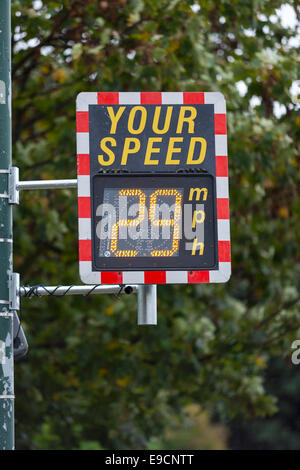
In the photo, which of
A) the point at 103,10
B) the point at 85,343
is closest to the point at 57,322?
the point at 85,343

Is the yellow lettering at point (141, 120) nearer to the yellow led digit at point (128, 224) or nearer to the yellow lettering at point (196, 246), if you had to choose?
the yellow led digit at point (128, 224)

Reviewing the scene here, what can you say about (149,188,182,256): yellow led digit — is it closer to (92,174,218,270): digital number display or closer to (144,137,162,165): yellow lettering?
(92,174,218,270): digital number display

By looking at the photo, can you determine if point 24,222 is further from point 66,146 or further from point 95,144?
point 95,144

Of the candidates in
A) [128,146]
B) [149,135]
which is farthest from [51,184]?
[149,135]

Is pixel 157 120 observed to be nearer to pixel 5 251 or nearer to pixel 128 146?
pixel 128 146

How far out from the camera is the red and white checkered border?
4.98 meters

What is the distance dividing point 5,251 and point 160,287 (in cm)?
681

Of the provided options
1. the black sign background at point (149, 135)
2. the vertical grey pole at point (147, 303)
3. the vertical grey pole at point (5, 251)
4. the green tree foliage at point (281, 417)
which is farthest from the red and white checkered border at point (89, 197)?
the green tree foliage at point (281, 417)

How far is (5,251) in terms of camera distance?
16.7ft

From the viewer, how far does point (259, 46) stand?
10.8m

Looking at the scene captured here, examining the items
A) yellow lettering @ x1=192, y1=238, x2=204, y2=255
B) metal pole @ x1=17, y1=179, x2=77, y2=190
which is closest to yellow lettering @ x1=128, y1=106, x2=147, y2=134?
metal pole @ x1=17, y1=179, x2=77, y2=190

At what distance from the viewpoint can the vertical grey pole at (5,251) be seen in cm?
495

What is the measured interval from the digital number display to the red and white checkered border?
37 millimetres

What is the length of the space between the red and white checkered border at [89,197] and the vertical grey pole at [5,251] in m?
0.41
